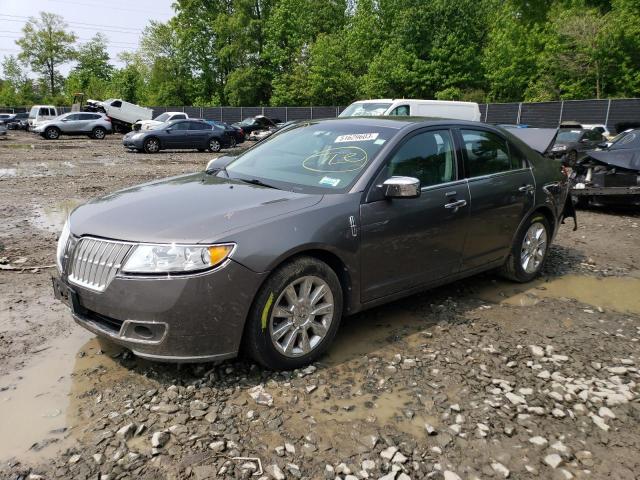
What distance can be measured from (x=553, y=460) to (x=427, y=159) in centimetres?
239

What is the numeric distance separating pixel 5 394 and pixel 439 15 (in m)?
44.0

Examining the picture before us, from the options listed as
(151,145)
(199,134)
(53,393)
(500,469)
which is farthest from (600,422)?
(199,134)

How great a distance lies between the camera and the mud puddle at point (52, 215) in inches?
299

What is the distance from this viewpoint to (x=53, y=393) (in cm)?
322

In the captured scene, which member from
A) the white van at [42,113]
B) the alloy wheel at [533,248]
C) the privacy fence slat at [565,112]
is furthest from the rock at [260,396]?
the white van at [42,113]

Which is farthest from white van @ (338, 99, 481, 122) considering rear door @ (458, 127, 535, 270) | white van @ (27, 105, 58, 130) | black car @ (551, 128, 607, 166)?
white van @ (27, 105, 58, 130)

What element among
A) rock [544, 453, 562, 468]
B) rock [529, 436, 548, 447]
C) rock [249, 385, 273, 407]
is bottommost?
rock [544, 453, 562, 468]

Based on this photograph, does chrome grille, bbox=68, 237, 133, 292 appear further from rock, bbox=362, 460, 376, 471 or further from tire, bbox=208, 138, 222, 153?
tire, bbox=208, 138, 222, 153

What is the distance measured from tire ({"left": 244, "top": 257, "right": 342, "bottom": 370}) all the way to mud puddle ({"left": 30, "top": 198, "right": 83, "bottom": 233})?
16.8 ft

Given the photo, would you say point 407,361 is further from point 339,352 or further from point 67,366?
point 67,366

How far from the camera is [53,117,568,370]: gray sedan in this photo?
9.96ft

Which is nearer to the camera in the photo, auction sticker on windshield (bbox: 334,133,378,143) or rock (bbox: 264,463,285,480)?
rock (bbox: 264,463,285,480)

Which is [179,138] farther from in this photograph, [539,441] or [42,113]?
[539,441]

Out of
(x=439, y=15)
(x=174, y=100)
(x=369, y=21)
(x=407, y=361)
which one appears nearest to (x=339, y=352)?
(x=407, y=361)
